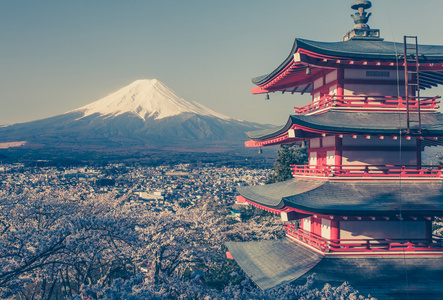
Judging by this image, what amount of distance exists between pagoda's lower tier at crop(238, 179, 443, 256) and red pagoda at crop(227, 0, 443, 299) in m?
0.03

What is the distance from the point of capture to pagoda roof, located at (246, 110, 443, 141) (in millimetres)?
12719

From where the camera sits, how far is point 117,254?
16797 mm

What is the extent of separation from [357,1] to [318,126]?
262 inches

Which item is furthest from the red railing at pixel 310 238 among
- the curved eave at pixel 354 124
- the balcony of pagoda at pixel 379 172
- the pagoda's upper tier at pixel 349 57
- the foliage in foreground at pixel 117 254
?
the pagoda's upper tier at pixel 349 57

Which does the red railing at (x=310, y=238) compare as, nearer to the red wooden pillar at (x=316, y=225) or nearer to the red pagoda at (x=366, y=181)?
the red pagoda at (x=366, y=181)

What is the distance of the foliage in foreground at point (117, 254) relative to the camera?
10.9 metres

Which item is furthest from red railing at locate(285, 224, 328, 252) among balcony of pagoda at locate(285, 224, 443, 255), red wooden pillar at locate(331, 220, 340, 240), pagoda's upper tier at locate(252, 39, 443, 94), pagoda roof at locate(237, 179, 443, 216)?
pagoda's upper tier at locate(252, 39, 443, 94)

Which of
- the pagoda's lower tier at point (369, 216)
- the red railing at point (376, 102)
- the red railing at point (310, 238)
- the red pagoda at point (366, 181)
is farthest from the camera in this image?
the red railing at point (376, 102)

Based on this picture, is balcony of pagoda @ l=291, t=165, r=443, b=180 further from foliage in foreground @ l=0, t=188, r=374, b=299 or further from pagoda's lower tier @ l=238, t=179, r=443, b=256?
foliage in foreground @ l=0, t=188, r=374, b=299

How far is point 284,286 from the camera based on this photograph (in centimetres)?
1160

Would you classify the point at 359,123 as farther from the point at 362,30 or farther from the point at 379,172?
the point at 362,30

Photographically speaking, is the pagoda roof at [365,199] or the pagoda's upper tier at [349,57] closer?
the pagoda roof at [365,199]

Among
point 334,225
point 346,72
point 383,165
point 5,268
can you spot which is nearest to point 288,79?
point 346,72

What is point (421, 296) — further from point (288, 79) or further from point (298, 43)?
point (288, 79)
